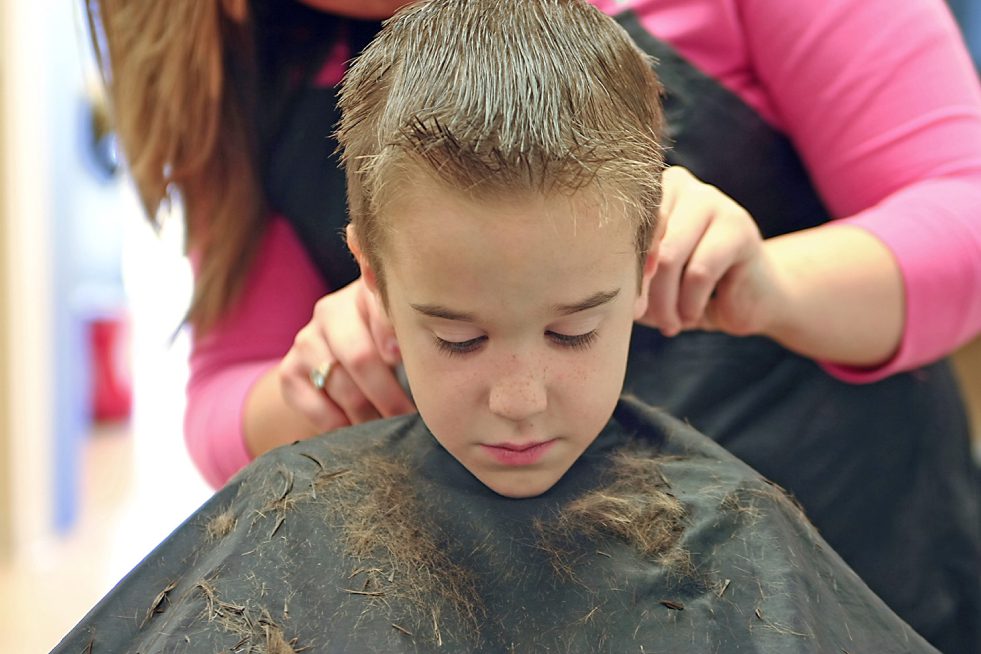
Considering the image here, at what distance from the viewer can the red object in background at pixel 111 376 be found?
3.39m

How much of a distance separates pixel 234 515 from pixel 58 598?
1.75 m

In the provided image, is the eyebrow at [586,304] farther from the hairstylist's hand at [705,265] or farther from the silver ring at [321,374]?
the silver ring at [321,374]

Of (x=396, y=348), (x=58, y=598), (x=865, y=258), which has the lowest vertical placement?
(x=58, y=598)

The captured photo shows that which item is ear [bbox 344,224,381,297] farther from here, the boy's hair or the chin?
the chin

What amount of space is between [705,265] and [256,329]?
0.49 meters

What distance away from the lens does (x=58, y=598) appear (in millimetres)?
2248

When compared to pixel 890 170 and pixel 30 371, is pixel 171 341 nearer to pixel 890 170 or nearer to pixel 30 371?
pixel 890 170

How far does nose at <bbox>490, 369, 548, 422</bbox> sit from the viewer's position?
628 mm

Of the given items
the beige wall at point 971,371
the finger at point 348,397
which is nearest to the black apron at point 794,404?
the finger at point 348,397

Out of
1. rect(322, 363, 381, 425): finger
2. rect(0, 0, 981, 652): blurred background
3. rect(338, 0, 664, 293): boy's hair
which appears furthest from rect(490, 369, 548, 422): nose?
rect(0, 0, 981, 652): blurred background

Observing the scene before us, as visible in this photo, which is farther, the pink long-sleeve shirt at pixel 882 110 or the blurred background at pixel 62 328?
the blurred background at pixel 62 328

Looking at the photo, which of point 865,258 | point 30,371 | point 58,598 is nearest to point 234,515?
point 865,258

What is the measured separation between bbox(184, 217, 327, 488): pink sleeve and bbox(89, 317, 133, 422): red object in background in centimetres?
245

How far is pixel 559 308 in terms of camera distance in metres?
0.61
